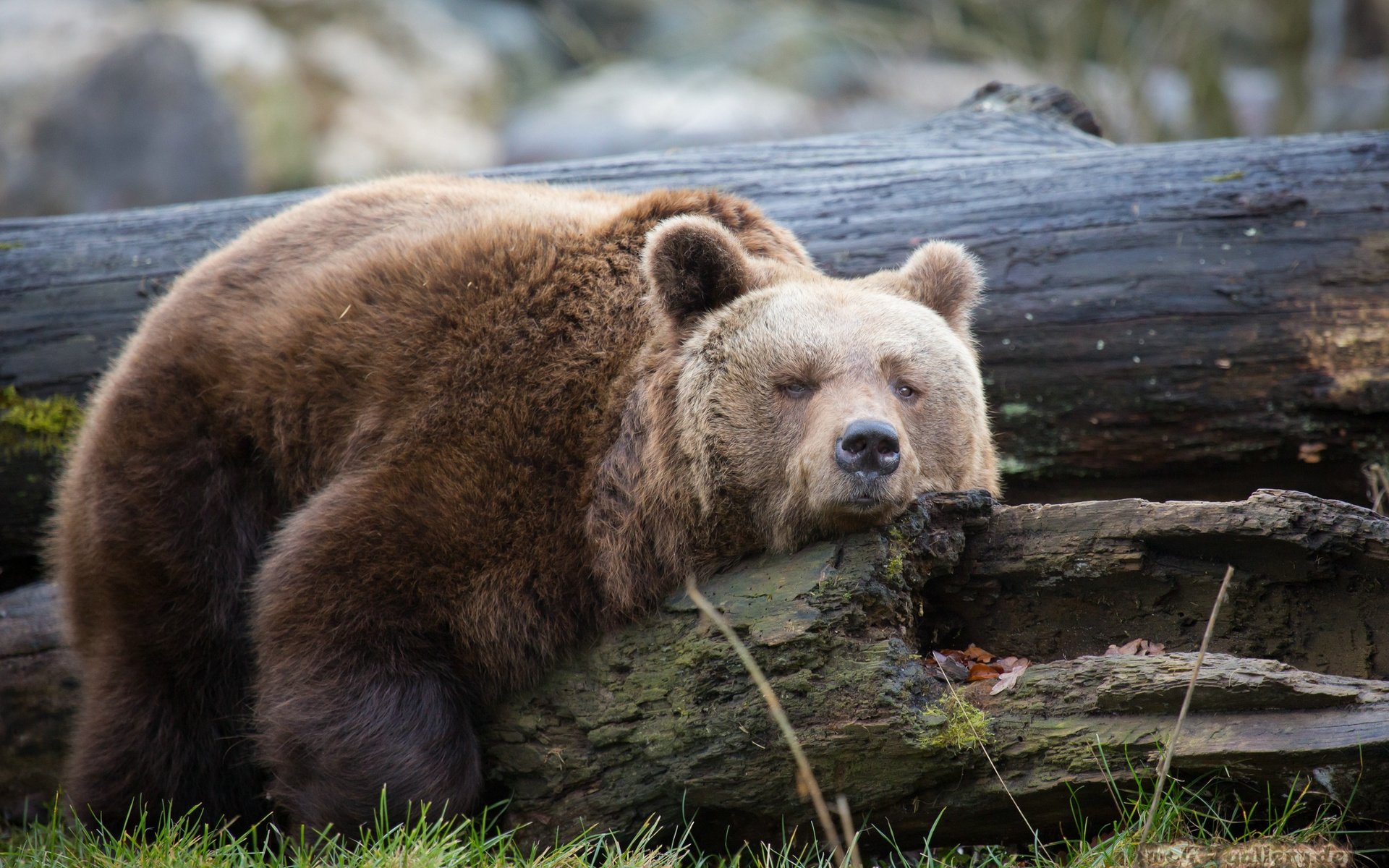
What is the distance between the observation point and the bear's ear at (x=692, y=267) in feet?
13.7

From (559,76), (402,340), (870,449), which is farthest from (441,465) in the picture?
(559,76)

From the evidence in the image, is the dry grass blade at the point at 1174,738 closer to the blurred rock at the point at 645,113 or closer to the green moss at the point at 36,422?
the green moss at the point at 36,422

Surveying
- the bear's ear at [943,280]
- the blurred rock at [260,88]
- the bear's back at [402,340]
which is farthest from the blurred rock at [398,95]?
the bear's ear at [943,280]

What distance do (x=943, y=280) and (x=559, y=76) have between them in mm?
22454

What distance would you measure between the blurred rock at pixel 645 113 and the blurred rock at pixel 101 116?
208 inches

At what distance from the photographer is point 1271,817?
10.7 ft

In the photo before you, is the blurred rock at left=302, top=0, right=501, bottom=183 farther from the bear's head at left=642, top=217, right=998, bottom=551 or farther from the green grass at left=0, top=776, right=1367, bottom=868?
the green grass at left=0, top=776, right=1367, bottom=868

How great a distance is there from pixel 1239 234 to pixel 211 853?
16.5ft

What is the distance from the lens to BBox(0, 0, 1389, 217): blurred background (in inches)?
579

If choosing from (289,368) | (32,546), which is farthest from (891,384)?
(32,546)

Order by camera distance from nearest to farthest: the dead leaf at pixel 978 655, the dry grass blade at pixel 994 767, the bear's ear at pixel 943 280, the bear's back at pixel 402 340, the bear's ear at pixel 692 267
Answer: the dry grass blade at pixel 994 767
the dead leaf at pixel 978 655
the bear's ear at pixel 692 267
the bear's back at pixel 402 340
the bear's ear at pixel 943 280

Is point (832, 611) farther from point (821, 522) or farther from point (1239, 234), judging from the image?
point (1239, 234)

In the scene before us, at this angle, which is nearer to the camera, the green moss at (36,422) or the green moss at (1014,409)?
the green moss at (1014,409)

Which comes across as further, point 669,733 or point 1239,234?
point 1239,234
